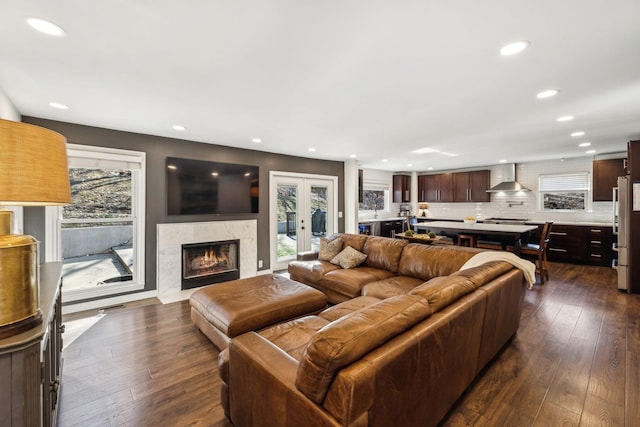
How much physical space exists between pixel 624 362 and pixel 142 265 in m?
5.45

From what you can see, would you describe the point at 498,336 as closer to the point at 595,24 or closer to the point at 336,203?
the point at 595,24

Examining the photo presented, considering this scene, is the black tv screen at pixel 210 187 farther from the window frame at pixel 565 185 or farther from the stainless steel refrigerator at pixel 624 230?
the window frame at pixel 565 185

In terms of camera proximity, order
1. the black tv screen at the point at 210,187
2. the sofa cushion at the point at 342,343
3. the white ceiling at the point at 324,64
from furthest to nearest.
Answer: the black tv screen at the point at 210,187 < the white ceiling at the point at 324,64 < the sofa cushion at the point at 342,343

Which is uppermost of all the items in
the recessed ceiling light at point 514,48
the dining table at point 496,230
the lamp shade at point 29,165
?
the recessed ceiling light at point 514,48

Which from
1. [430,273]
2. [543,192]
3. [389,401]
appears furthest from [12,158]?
[543,192]

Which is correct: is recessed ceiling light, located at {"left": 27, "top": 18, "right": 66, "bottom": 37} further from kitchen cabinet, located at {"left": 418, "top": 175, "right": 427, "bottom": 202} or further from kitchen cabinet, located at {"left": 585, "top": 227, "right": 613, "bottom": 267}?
kitchen cabinet, located at {"left": 418, "top": 175, "right": 427, "bottom": 202}

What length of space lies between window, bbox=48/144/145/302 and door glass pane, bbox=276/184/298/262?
96.2 inches

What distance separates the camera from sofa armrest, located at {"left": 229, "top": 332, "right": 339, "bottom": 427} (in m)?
1.16

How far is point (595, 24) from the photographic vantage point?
5.50 feet

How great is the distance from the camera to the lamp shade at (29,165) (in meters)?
0.95

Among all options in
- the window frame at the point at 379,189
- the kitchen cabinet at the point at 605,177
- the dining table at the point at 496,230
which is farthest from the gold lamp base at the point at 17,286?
the kitchen cabinet at the point at 605,177

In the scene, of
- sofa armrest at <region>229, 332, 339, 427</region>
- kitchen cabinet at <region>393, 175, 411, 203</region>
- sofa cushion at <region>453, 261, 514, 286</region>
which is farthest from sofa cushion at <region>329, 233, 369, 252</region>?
kitchen cabinet at <region>393, 175, 411, 203</region>

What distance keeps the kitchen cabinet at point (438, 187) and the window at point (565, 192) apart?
7.00 ft

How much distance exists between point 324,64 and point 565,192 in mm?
7368
